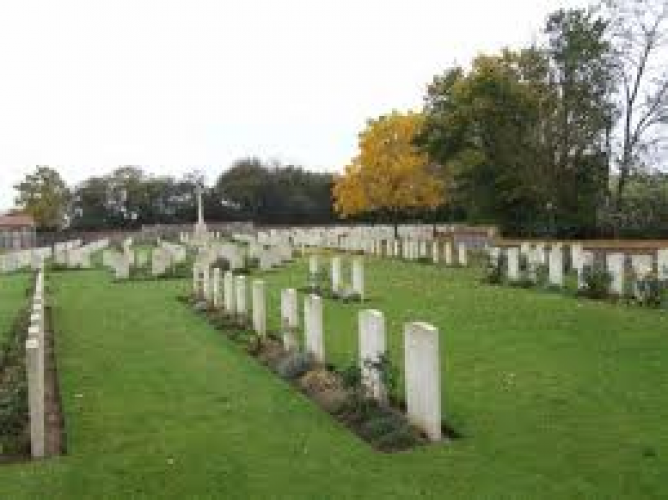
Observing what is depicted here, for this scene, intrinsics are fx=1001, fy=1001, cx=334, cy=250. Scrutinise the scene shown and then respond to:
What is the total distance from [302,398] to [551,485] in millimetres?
4254

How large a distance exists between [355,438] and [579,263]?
50.4 feet

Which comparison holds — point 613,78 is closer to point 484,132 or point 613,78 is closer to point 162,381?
point 484,132

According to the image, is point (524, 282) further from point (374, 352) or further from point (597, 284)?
point (374, 352)

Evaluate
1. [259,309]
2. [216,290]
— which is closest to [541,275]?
[216,290]

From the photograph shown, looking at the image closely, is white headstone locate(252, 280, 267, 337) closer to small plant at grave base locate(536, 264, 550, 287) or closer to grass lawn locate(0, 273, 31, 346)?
grass lawn locate(0, 273, 31, 346)

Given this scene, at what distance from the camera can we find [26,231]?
3285 inches

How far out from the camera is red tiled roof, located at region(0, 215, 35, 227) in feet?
267

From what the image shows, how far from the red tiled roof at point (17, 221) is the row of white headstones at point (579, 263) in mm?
60542

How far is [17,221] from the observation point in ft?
273

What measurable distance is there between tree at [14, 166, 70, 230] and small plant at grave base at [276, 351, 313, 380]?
84535 millimetres

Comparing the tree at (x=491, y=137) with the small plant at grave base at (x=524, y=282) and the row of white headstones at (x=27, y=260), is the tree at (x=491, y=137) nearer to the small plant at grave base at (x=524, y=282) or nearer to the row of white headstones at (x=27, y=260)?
the small plant at grave base at (x=524, y=282)

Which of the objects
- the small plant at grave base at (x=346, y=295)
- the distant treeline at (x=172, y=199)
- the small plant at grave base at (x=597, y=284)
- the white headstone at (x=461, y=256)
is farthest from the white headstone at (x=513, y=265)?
the distant treeline at (x=172, y=199)

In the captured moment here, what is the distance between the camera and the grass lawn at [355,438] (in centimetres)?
771

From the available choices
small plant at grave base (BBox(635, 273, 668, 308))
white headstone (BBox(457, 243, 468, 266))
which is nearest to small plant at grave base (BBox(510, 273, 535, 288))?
small plant at grave base (BBox(635, 273, 668, 308))
